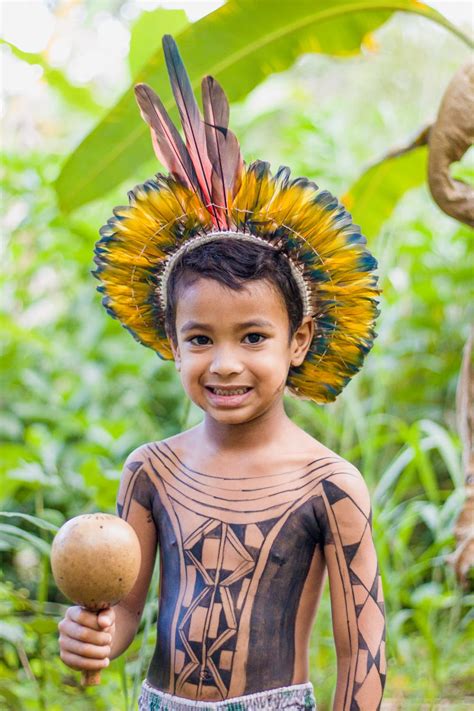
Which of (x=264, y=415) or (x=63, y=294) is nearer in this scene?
(x=264, y=415)

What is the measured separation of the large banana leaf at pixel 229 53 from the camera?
2.39m

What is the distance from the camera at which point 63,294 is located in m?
4.21

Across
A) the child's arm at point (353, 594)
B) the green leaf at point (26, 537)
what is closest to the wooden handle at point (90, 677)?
the child's arm at point (353, 594)

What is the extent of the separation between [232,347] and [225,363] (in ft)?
0.12

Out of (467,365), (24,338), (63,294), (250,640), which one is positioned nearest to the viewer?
(250,640)

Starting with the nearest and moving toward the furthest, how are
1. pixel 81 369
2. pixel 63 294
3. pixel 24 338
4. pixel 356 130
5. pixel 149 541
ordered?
pixel 149 541 < pixel 24 338 < pixel 81 369 < pixel 63 294 < pixel 356 130

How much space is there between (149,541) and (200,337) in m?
0.38

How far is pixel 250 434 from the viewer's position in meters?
1.53

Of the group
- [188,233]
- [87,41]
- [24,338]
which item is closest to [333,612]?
[188,233]

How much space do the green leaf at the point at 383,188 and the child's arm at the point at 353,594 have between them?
140cm

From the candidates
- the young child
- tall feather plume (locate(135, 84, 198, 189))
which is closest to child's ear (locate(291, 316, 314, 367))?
the young child

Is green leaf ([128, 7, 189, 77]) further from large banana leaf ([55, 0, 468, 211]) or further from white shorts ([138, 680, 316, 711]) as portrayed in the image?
white shorts ([138, 680, 316, 711])

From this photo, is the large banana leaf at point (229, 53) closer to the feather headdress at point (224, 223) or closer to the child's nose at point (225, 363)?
the feather headdress at point (224, 223)

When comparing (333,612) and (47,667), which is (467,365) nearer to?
(333,612)
